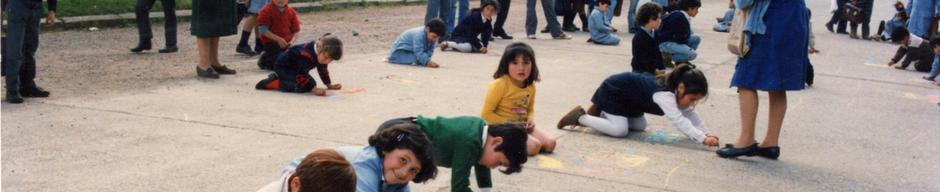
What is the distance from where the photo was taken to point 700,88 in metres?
6.26

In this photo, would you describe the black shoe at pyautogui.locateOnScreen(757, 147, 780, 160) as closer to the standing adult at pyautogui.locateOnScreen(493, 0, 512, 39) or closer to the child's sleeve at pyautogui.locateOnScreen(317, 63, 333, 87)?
the child's sleeve at pyautogui.locateOnScreen(317, 63, 333, 87)

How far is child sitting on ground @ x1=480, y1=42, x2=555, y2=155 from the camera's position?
6.01 m

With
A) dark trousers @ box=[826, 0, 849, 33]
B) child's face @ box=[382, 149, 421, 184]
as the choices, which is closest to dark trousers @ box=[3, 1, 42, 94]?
child's face @ box=[382, 149, 421, 184]

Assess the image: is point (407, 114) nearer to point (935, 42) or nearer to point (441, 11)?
point (441, 11)

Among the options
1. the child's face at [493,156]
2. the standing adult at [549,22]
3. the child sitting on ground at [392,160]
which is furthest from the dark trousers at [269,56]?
the child sitting on ground at [392,160]

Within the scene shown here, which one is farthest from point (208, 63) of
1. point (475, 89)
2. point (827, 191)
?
point (827, 191)

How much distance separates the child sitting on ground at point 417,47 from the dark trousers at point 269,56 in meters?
1.17

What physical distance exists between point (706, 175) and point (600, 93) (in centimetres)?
138

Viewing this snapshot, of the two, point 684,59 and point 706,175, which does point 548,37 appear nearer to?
point 684,59

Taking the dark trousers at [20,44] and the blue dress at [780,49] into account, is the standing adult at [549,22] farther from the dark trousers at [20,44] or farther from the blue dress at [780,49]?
the blue dress at [780,49]

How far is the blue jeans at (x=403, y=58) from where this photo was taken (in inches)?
396

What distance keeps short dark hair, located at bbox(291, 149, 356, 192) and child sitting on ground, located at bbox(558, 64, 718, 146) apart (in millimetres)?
3674

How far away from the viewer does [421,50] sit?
10.1 meters

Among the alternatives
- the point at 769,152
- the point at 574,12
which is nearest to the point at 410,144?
the point at 769,152
